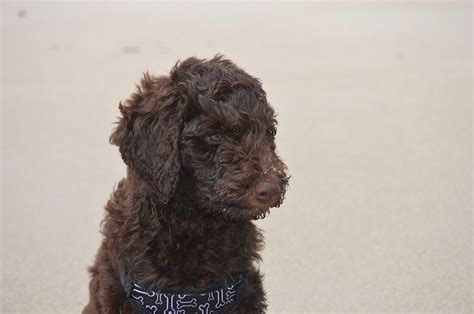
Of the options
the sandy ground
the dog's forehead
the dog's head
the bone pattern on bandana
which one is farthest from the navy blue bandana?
the sandy ground

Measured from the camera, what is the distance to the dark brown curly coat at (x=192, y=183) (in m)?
2.63

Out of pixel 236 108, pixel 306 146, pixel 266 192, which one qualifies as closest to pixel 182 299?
pixel 266 192

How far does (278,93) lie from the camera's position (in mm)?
7797

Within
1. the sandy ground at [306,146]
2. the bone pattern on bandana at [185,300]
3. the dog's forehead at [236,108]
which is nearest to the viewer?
the dog's forehead at [236,108]

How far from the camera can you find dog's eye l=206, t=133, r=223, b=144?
266 cm

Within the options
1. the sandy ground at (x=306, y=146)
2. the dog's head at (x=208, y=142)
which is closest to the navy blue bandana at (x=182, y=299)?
the dog's head at (x=208, y=142)

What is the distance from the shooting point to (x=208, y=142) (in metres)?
2.67

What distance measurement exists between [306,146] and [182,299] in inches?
141

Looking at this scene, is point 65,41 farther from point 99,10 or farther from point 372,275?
point 372,275

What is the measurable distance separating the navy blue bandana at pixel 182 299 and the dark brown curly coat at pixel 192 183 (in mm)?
33

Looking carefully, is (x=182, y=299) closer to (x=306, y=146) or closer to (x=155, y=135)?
(x=155, y=135)

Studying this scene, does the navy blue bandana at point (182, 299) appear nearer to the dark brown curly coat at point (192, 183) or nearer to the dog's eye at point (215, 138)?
the dark brown curly coat at point (192, 183)

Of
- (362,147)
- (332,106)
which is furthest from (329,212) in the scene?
(332,106)

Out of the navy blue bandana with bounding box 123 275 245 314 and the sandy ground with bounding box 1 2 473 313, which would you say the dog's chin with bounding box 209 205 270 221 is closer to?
the navy blue bandana with bounding box 123 275 245 314
